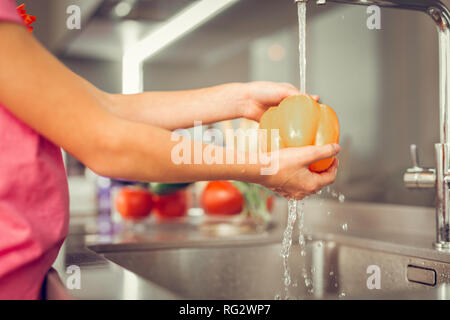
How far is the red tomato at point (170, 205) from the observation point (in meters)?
1.73

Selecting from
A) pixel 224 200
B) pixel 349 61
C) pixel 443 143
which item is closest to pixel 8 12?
pixel 443 143

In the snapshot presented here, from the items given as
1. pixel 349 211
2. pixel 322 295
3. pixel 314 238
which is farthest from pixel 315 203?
pixel 322 295

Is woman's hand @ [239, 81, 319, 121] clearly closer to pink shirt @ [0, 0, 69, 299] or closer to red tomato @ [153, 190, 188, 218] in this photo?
pink shirt @ [0, 0, 69, 299]

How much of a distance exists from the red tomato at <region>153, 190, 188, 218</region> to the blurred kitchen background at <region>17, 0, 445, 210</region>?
507mm

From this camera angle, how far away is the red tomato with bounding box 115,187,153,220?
1.64 metres

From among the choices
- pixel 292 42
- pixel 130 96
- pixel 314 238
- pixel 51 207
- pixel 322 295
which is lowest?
pixel 322 295

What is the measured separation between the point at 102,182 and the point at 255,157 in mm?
1683

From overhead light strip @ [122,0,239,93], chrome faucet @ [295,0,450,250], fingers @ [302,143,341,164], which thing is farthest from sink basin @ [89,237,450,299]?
overhead light strip @ [122,0,239,93]

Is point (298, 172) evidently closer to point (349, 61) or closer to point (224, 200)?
point (224, 200)

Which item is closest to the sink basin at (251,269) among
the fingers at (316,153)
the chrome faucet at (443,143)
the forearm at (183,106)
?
the chrome faucet at (443,143)

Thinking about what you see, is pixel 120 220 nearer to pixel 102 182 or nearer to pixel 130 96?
pixel 102 182

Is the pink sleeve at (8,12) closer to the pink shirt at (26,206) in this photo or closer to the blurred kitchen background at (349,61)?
the pink shirt at (26,206)

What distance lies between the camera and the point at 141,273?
44.9 inches

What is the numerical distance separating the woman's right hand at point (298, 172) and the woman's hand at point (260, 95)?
23 cm
